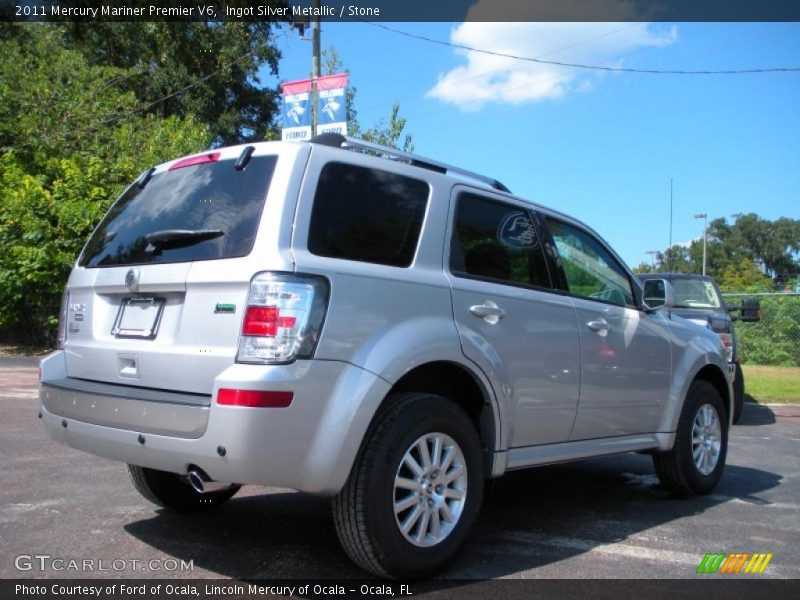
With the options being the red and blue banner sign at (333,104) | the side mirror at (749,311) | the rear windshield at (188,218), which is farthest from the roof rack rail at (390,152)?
the red and blue banner sign at (333,104)

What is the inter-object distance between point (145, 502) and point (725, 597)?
3419 mm

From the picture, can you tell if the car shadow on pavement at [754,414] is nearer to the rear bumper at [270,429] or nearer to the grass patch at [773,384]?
the grass patch at [773,384]

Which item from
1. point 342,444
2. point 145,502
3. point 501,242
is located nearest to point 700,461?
point 501,242

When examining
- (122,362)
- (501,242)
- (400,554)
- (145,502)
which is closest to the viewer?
(400,554)

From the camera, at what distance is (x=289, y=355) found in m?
3.12

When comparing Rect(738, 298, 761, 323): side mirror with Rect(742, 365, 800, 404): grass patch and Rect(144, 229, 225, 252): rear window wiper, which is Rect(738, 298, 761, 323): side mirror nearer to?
Rect(742, 365, 800, 404): grass patch

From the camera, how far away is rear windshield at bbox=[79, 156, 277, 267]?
3.43 meters

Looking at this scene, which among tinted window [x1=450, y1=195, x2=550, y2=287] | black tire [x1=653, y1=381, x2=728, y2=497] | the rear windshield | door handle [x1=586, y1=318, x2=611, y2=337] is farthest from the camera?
black tire [x1=653, y1=381, x2=728, y2=497]

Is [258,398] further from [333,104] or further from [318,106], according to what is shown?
[318,106]

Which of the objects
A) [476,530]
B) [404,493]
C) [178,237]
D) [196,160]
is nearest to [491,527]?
[476,530]

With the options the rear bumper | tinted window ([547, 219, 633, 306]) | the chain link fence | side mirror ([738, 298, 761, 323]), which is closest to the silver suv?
the rear bumper

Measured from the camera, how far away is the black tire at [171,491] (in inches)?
174

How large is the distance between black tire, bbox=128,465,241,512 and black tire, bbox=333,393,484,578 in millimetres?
1511

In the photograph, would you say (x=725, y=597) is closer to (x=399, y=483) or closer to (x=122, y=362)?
(x=399, y=483)
